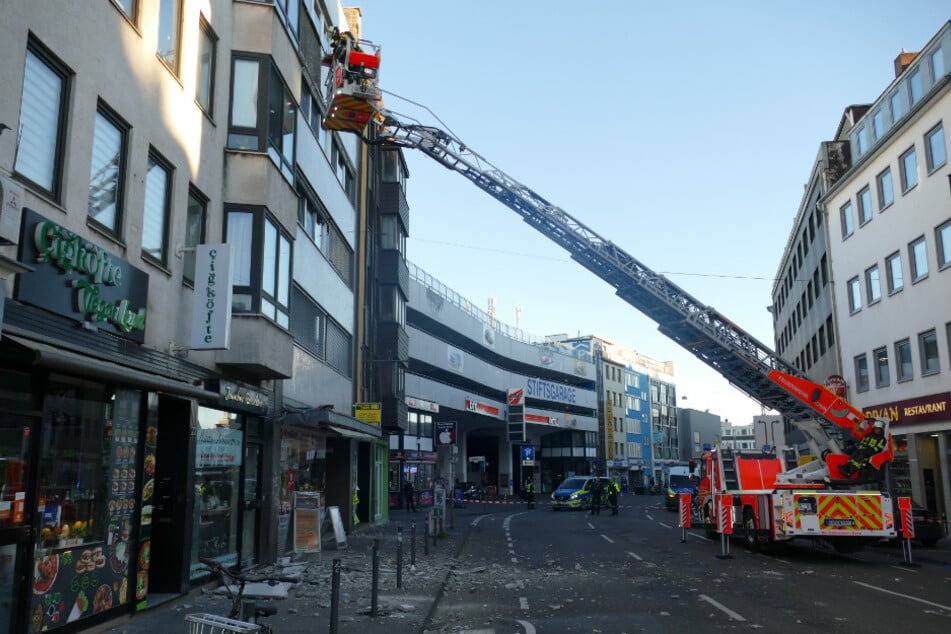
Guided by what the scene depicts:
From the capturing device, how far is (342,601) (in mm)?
11938

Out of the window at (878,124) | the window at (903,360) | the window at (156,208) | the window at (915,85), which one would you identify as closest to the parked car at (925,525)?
the window at (903,360)

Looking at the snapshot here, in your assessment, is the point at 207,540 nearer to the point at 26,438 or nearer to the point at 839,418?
the point at 26,438

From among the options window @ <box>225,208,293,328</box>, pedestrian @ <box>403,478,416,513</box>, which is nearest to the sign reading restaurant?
window @ <box>225,208,293,328</box>

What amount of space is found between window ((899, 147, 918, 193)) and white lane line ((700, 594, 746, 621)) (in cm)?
1969

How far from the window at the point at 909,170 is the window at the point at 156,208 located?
23742mm

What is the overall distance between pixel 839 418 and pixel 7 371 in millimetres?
16895

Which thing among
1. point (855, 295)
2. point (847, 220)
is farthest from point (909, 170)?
point (855, 295)

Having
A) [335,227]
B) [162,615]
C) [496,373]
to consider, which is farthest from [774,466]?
[496,373]

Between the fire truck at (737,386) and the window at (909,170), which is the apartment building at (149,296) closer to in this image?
the fire truck at (737,386)

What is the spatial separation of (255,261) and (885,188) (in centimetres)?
2417

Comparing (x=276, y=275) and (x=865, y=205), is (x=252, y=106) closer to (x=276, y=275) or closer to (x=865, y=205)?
(x=276, y=275)

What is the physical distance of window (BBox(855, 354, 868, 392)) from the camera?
3167 centimetres

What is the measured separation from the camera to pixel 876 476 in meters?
17.8

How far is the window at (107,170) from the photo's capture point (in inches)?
377
